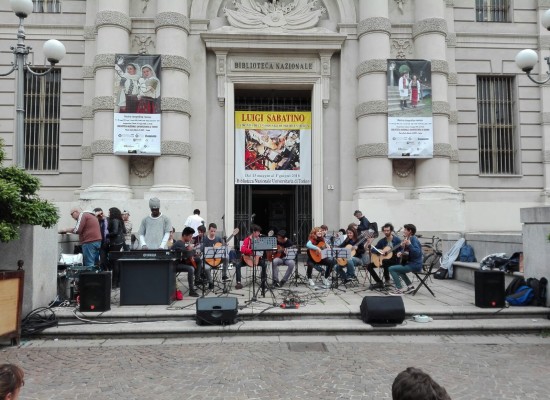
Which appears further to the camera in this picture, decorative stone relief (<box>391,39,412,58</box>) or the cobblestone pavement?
decorative stone relief (<box>391,39,412,58</box>)

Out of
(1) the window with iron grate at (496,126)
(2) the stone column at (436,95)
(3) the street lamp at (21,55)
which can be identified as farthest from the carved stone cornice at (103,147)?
(1) the window with iron grate at (496,126)

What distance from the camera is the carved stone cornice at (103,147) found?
17.1m

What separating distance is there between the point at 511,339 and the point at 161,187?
41.6 ft

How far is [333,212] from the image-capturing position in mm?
18422

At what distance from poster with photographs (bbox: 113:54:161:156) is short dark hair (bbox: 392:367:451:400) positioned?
15996 millimetres

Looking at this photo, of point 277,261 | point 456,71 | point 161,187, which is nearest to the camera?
point 277,261

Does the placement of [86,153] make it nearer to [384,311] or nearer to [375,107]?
[375,107]

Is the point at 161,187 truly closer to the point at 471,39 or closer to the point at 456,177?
the point at 456,177

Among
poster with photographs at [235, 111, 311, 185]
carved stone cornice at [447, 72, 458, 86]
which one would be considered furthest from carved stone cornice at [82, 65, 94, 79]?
carved stone cornice at [447, 72, 458, 86]

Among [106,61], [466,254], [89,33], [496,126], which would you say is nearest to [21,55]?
[106,61]

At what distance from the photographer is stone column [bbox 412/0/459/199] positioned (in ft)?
58.5

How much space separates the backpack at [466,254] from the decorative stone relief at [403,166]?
475cm

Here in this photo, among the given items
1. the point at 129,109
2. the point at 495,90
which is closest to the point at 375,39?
the point at 495,90

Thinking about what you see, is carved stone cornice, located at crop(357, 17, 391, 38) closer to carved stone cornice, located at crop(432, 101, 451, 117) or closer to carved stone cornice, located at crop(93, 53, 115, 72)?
carved stone cornice, located at crop(432, 101, 451, 117)
